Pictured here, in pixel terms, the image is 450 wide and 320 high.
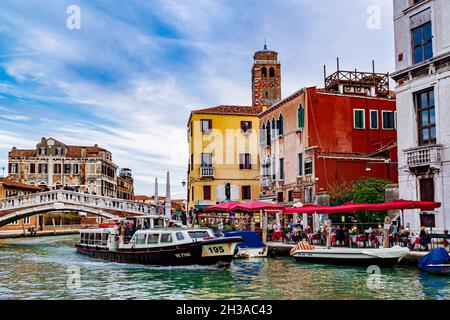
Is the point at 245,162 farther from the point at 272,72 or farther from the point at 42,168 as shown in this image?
the point at 42,168

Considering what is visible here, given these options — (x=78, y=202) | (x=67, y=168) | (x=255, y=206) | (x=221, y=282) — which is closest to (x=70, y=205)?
(x=78, y=202)

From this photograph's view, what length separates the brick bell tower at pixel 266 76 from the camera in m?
48.5

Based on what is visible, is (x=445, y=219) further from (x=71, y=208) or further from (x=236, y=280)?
(x=71, y=208)

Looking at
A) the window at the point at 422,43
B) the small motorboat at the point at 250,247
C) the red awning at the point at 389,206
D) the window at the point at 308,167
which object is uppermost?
the window at the point at 422,43

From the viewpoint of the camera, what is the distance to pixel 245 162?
3700cm

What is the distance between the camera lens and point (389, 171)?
25688 mm

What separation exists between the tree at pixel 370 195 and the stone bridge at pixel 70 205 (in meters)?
11.9

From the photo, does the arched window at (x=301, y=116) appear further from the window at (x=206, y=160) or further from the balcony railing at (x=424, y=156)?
the window at (x=206, y=160)

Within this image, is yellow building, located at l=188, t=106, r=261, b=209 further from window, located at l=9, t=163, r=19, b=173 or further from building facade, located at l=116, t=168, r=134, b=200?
building facade, located at l=116, t=168, r=134, b=200

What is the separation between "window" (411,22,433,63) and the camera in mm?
17781

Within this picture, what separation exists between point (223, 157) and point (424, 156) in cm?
2107

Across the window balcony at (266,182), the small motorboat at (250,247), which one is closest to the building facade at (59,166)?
the window balcony at (266,182)
